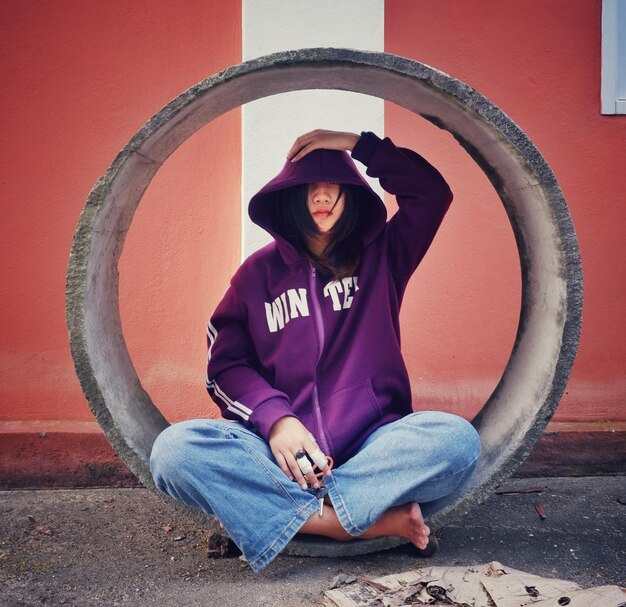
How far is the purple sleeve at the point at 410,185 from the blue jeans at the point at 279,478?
676 millimetres

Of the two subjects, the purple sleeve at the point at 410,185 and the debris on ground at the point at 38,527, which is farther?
the debris on ground at the point at 38,527

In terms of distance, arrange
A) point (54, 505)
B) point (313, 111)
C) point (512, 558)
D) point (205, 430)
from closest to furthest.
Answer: point (205, 430)
point (512, 558)
point (54, 505)
point (313, 111)

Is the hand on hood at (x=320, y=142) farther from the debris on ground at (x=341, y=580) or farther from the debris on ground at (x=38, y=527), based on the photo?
the debris on ground at (x=38, y=527)

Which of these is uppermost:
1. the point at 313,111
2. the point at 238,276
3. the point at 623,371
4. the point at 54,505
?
the point at 313,111

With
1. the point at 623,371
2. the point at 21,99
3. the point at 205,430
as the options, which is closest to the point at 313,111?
the point at 21,99

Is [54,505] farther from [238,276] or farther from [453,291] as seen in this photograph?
[453,291]

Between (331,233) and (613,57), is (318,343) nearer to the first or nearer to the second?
(331,233)

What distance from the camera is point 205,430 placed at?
7.39 ft

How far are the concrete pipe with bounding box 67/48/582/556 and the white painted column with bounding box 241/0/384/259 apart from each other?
0.68 m

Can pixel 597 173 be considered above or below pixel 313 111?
below

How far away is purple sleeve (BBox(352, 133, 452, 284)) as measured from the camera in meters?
2.50

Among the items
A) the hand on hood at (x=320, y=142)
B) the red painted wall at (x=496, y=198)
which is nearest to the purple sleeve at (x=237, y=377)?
the hand on hood at (x=320, y=142)

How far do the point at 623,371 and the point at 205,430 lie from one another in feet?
7.02

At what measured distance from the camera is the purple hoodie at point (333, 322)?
243cm
